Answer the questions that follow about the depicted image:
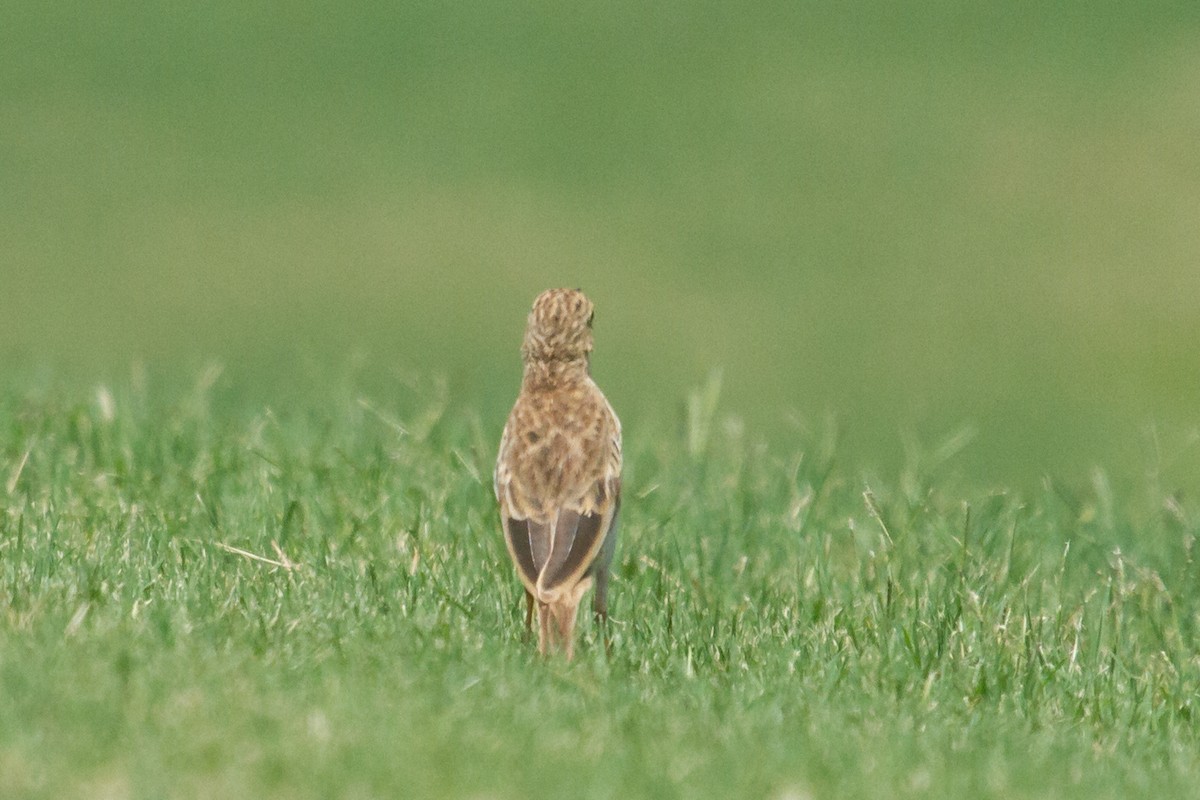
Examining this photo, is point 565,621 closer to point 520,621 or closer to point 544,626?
point 544,626

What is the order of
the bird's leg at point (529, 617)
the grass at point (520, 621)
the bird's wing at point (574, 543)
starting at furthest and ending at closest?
the bird's leg at point (529, 617) < the bird's wing at point (574, 543) < the grass at point (520, 621)

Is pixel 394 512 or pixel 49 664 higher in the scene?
pixel 49 664

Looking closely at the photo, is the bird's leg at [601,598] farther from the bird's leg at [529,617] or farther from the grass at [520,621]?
the bird's leg at [529,617]

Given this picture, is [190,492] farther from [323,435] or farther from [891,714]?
[891,714]

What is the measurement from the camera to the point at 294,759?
15.6ft

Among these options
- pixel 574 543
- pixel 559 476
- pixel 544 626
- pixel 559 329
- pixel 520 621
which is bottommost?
pixel 520 621

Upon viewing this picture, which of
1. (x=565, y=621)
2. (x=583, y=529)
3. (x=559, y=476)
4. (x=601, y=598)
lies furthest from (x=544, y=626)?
(x=559, y=476)

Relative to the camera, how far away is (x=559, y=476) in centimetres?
715

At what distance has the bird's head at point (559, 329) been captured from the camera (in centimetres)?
768

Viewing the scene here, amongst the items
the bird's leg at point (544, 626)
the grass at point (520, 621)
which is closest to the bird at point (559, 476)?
the bird's leg at point (544, 626)

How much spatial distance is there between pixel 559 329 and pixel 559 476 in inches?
30.3

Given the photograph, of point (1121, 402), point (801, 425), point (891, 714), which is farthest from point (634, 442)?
point (1121, 402)

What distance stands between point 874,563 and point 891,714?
181 centimetres

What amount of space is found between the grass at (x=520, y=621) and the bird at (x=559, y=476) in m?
0.21
